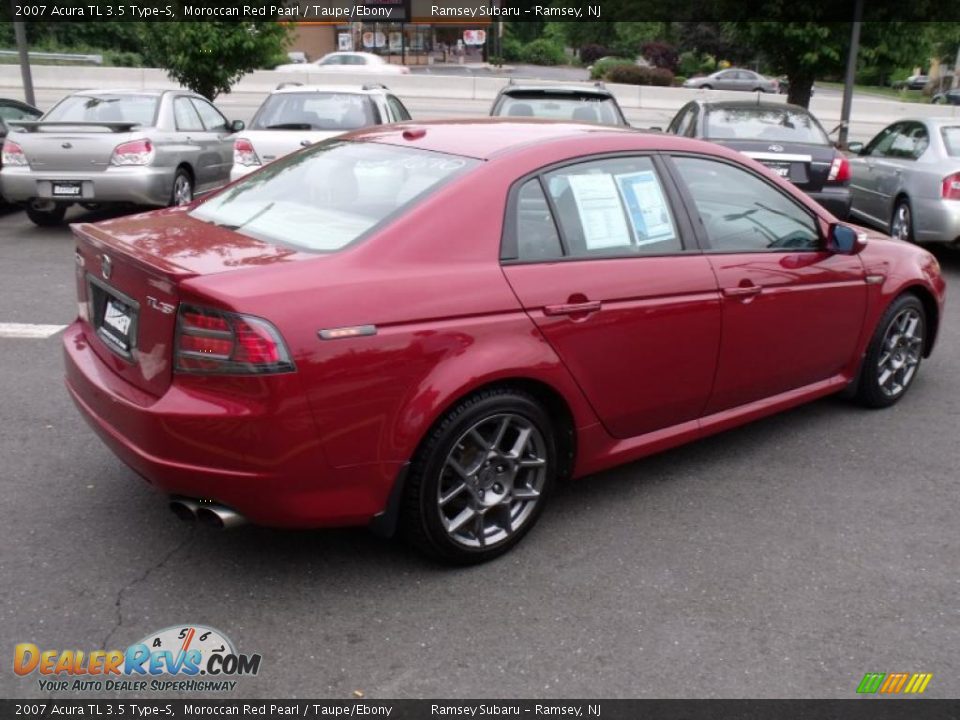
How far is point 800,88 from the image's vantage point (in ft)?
54.7

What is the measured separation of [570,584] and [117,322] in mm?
1916

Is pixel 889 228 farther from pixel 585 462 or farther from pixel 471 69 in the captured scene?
pixel 471 69

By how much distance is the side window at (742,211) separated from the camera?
4316 mm

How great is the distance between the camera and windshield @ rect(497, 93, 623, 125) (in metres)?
10.4

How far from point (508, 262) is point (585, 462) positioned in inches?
36.5

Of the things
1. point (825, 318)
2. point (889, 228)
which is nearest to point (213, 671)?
point (825, 318)

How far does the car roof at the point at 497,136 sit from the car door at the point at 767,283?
0.59 ft

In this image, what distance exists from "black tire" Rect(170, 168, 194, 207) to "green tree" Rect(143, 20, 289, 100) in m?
6.63

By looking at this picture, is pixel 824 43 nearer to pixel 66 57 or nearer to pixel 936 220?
pixel 936 220

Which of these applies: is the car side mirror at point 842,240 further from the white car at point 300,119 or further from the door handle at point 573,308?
the white car at point 300,119

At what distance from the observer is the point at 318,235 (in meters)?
3.55

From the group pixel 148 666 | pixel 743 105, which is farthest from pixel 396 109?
pixel 148 666

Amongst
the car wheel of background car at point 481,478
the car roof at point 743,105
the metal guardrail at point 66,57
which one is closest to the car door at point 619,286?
the car wheel of background car at point 481,478
